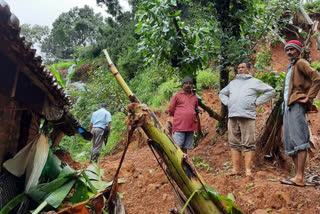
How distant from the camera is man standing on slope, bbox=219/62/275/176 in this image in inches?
150

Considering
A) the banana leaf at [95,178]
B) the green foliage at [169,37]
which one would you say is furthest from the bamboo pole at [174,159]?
the green foliage at [169,37]

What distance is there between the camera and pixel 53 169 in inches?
124

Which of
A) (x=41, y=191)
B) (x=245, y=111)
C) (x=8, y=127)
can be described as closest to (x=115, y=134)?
(x=245, y=111)

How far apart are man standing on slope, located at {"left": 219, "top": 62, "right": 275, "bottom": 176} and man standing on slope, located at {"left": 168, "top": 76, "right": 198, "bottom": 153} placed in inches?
26.0

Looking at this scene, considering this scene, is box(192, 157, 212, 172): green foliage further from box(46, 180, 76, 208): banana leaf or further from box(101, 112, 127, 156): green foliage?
box(101, 112, 127, 156): green foliage

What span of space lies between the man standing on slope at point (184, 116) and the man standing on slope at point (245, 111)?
2.17 feet

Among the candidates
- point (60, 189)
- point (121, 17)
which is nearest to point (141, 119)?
point (60, 189)

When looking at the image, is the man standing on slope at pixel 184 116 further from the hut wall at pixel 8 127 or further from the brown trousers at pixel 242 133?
the hut wall at pixel 8 127

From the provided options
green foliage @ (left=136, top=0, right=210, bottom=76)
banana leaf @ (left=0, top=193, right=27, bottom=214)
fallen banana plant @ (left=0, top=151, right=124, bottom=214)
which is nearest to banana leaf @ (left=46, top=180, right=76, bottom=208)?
fallen banana plant @ (left=0, top=151, right=124, bottom=214)

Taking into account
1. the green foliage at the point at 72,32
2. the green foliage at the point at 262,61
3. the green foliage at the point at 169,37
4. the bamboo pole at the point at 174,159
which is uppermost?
the green foliage at the point at 72,32

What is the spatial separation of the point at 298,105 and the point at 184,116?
173cm

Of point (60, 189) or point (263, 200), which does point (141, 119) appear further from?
point (263, 200)

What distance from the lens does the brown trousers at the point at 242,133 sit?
3824 mm

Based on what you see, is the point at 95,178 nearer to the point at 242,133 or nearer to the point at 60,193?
the point at 60,193
